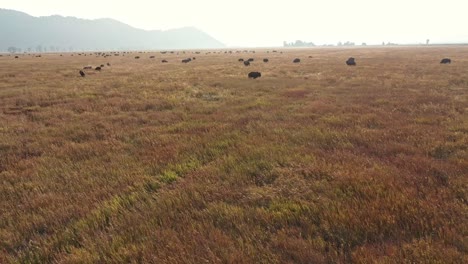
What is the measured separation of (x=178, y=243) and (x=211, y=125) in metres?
7.50

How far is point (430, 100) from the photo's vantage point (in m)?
15.8

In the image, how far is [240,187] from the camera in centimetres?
658

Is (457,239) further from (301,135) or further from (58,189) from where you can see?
(58,189)

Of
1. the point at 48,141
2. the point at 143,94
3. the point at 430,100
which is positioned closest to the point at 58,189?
the point at 48,141

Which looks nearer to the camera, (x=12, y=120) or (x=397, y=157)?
(x=397, y=157)

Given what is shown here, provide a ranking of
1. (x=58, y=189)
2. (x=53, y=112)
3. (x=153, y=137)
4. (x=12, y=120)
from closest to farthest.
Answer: (x=58, y=189), (x=153, y=137), (x=12, y=120), (x=53, y=112)

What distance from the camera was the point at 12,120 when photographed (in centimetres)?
1412

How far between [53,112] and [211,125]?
867 cm

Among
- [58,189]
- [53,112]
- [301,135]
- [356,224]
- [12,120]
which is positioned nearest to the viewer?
[356,224]

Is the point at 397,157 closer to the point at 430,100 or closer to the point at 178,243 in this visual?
the point at 178,243

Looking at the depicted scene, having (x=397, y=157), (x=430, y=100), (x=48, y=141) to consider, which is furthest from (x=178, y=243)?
(x=430, y=100)

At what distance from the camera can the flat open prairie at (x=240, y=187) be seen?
14.9 feet

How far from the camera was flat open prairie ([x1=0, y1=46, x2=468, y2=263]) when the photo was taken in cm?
454

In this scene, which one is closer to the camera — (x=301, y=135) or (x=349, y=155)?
(x=349, y=155)
